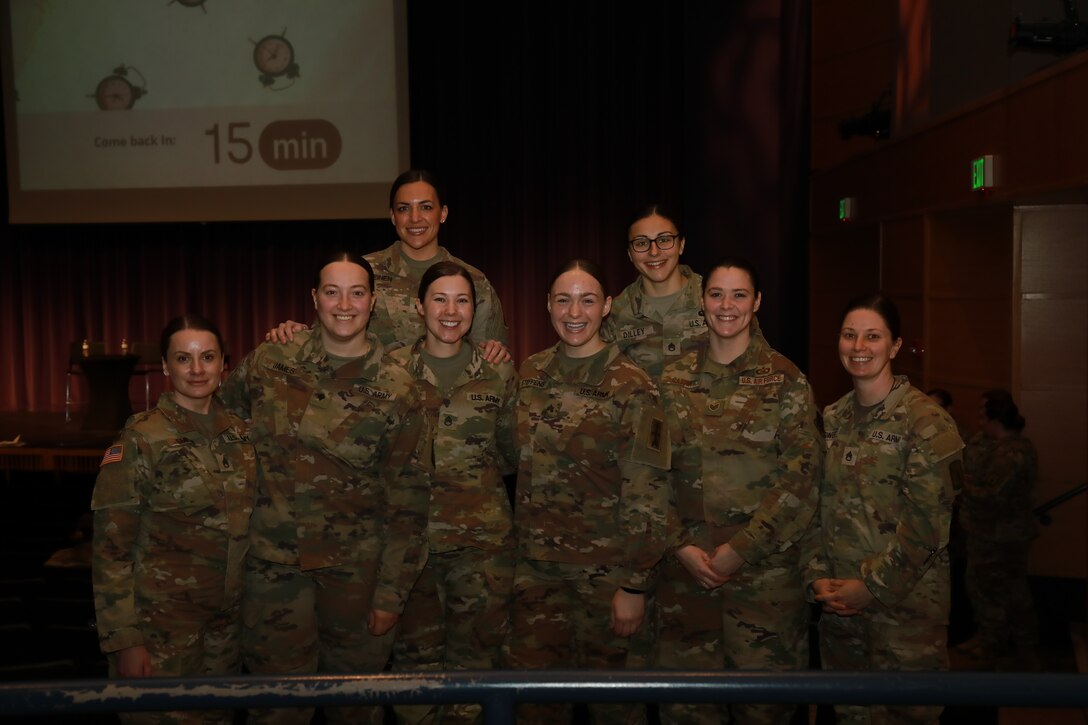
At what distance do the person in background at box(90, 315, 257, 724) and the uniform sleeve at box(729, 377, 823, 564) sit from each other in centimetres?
129

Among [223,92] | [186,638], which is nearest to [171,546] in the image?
[186,638]

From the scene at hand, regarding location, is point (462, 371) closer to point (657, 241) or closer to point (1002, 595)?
point (657, 241)

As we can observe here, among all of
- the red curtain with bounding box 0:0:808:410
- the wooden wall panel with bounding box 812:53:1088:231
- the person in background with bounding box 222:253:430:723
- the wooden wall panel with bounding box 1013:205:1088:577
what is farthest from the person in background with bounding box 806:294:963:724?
the red curtain with bounding box 0:0:808:410

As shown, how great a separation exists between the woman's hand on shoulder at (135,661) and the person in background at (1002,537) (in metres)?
3.60

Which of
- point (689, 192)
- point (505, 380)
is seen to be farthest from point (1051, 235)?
point (505, 380)

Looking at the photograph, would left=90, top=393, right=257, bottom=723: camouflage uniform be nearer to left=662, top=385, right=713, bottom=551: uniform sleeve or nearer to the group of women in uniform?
the group of women in uniform

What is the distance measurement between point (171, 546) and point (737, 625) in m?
1.45

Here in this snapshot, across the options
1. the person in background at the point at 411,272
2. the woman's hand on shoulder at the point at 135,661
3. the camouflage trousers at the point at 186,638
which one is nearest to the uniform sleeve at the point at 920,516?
the person in background at the point at 411,272

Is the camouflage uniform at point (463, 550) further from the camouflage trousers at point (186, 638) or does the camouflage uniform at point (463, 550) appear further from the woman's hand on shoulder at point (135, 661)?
the woman's hand on shoulder at point (135, 661)

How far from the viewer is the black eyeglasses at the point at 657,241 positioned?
2.95m

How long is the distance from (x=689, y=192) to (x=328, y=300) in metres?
4.11

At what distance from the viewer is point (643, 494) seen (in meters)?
2.50

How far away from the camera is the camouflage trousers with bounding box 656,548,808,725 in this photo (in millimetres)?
2553

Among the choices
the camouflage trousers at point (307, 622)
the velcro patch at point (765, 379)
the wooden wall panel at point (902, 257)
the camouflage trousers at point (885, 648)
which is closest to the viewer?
the camouflage trousers at point (885, 648)
